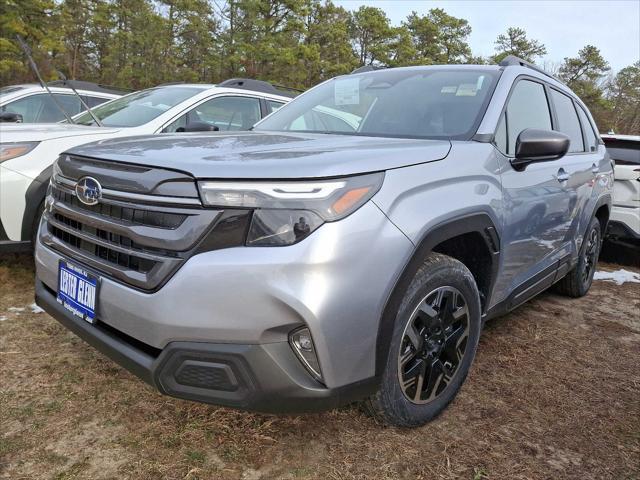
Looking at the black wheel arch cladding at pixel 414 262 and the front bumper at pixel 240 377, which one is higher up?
the black wheel arch cladding at pixel 414 262

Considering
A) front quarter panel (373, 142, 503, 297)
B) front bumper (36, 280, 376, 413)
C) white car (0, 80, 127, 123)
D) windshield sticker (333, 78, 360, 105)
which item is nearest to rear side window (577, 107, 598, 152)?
windshield sticker (333, 78, 360, 105)

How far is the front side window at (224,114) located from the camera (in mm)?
4391

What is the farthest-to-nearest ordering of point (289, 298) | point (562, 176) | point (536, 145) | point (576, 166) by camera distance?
point (576, 166), point (562, 176), point (536, 145), point (289, 298)

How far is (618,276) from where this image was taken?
5.30 meters

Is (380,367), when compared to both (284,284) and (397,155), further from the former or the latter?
(397,155)

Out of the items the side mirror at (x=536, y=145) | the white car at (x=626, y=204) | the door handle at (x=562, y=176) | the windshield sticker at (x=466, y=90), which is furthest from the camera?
the white car at (x=626, y=204)

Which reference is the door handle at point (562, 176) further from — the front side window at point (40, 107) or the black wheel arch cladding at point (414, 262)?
the front side window at point (40, 107)

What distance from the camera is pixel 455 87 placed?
8.77 ft

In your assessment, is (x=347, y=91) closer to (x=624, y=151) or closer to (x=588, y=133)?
(x=588, y=133)

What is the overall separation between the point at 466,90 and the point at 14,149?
9.24ft

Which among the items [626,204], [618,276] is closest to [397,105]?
[618,276]

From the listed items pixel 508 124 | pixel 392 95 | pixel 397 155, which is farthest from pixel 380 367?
pixel 392 95

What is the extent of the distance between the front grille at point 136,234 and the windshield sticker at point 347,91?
1636mm

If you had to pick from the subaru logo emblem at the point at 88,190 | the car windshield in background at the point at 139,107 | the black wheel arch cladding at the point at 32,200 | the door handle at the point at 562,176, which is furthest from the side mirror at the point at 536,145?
the car windshield in background at the point at 139,107
